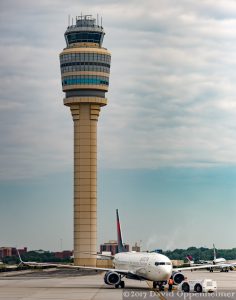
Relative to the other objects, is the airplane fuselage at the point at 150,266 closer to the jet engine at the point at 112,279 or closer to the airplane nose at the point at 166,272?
the airplane nose at the point at 166,272

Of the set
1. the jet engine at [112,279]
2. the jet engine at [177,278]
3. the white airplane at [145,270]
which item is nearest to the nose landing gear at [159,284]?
the white airplane at [145,270]

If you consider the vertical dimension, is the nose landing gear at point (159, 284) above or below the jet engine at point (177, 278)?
below

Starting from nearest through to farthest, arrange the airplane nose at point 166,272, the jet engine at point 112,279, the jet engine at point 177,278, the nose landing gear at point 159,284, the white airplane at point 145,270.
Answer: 1. the airplane nose at point 166,272
2. the white airplane at point 145,270
3. the nose landing gear at point 159,284
4. the jet engine at point 177,278
5. the jet engine at point 112,279

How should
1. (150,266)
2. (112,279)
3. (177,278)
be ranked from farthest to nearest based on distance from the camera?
(112,279)
(177,278)
(150,266)

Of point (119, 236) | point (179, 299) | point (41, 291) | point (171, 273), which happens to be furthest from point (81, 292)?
point (119, 236)

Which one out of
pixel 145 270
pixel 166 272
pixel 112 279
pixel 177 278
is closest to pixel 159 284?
pixel 177 278

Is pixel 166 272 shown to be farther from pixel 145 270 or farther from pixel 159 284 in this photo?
pixel 159 284

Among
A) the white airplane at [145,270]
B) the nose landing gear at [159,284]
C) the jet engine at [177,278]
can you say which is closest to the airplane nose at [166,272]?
the white airplane at [145,270]

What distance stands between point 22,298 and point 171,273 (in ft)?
80.6

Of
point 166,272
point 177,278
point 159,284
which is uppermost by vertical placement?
point 166,272

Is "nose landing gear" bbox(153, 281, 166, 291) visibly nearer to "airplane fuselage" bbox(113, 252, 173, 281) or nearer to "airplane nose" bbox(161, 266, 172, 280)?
"airplane fuselage" bbox(113, 252, 173, 281)

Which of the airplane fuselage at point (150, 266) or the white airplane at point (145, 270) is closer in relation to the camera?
the airplane fuselage at point (150, 266)

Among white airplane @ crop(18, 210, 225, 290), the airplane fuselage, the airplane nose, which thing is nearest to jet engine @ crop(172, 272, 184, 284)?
white airplane @ crop(18, 210, 225, 290)

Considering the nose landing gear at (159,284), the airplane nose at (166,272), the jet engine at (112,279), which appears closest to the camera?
the airplane nose at (166,272)
